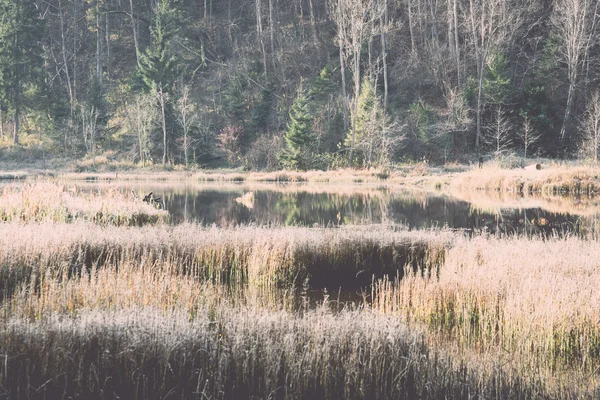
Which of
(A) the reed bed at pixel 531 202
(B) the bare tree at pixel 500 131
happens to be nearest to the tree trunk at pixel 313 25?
(B) the bare tree at pixel 500 131

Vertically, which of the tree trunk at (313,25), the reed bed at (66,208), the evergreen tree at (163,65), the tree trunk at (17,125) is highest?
the tree trunk at (313,25)

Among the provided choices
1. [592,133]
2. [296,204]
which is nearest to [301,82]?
[592,133]

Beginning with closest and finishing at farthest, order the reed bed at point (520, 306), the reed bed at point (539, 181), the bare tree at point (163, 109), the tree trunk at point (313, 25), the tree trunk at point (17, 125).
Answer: the reed bed at point (520, 306)
the reed bed at point (539, 181)
the bare tree at point (163, 109)
the tree trunk at point (17, 125)
the tree trunk at point (313, 25)

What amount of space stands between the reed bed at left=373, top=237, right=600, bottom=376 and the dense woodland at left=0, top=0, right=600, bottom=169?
31.6 metres

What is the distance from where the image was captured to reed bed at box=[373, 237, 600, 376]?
5.92m

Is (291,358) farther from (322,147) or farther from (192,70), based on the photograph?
(192,70)

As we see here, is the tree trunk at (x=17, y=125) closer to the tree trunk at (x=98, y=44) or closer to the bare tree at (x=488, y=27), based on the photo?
the tree trunk at (x=98, y=44)

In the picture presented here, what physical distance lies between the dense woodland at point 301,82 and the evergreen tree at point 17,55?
0.18 meters

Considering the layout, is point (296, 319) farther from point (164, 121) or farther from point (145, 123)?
point (145, 123)

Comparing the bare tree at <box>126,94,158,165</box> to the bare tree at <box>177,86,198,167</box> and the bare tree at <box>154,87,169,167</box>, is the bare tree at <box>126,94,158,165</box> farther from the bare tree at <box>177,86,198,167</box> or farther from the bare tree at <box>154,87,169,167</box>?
the bare tree at <box>177,86,198,167</box>

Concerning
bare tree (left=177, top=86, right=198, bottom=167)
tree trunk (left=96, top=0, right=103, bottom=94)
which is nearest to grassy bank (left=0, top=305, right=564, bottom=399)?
bare tree (left=177, top=86, right=198, bottom=167)

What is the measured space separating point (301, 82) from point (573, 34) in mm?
21992

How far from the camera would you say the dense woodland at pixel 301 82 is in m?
44.0

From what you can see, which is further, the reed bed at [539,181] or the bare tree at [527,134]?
the bare tree at [527,134]
